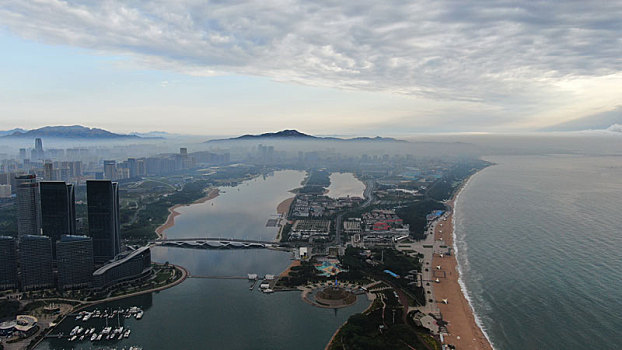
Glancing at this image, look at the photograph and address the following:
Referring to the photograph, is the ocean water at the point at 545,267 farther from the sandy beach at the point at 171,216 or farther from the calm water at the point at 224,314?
the sandy beach at the point at 171,216

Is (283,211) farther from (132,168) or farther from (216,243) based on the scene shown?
(132,168)

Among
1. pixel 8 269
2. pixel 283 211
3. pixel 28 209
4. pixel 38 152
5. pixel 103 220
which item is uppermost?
pixel 38 152

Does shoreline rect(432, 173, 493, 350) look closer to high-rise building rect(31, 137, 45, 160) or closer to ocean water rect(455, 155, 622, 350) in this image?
ocean water rect(455, 155, 622, 350)

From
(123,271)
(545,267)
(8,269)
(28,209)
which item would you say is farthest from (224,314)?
(545,267)

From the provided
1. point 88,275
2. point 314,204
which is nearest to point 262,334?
point 88,275

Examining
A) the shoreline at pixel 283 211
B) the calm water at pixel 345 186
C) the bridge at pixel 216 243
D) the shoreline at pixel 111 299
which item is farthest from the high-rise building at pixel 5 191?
the calm water at pixel 345 186

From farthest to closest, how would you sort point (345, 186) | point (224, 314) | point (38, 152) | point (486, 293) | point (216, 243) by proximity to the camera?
point (38, 152) → point (345, 186) → point (216, 243) → point (486, 293) → point (224, 314)
